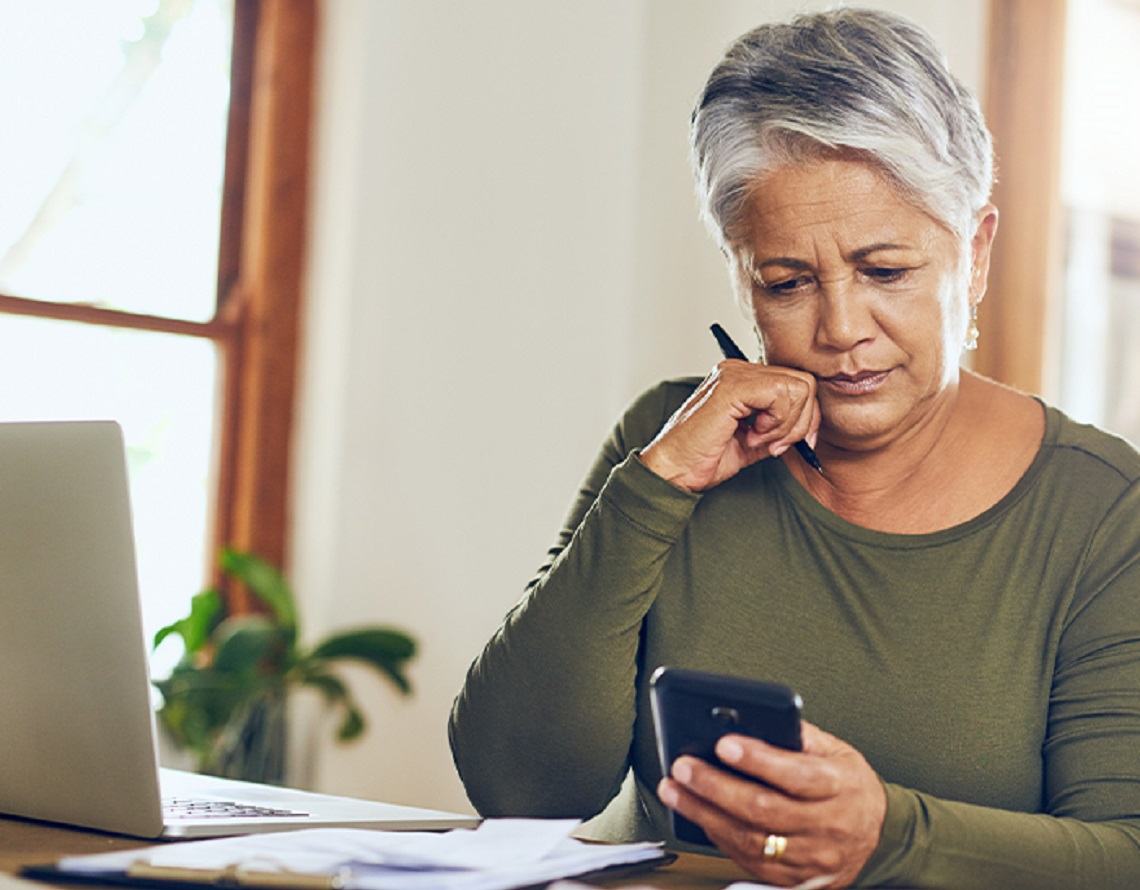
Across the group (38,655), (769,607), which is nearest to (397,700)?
(769,607)

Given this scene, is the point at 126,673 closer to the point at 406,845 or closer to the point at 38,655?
the point at 38,655

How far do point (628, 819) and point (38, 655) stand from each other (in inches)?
25.2

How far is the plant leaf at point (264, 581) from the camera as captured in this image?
2871 mm

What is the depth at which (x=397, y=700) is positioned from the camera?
301 centimetres

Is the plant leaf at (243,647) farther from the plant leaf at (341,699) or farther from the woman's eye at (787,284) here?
the woman's eye at (787,284)

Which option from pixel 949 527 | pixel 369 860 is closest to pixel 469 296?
pixel 949 527

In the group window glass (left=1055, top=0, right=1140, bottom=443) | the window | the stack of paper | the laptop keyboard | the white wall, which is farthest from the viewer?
the white wall

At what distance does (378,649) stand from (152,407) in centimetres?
65

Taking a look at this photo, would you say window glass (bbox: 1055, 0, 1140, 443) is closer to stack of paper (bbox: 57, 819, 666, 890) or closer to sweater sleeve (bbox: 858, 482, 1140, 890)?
sweater sleeve (bbox: 858, 482, 1140, 890)

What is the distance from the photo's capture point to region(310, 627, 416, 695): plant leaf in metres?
2.88

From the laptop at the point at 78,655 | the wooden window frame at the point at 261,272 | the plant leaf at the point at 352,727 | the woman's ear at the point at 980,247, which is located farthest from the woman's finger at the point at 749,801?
the wooden window frame at the point at 261,272

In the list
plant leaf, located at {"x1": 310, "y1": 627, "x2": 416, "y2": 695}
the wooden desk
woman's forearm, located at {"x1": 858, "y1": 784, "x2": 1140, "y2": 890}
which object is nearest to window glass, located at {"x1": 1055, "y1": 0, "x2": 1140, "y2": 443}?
plant leaf, located at {"x1": 310, "y1": 627, "x2": 416, "y2": 695}

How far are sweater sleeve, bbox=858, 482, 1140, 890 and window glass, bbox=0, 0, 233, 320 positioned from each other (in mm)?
2078

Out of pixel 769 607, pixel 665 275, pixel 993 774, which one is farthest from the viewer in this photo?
pixel 665 275
